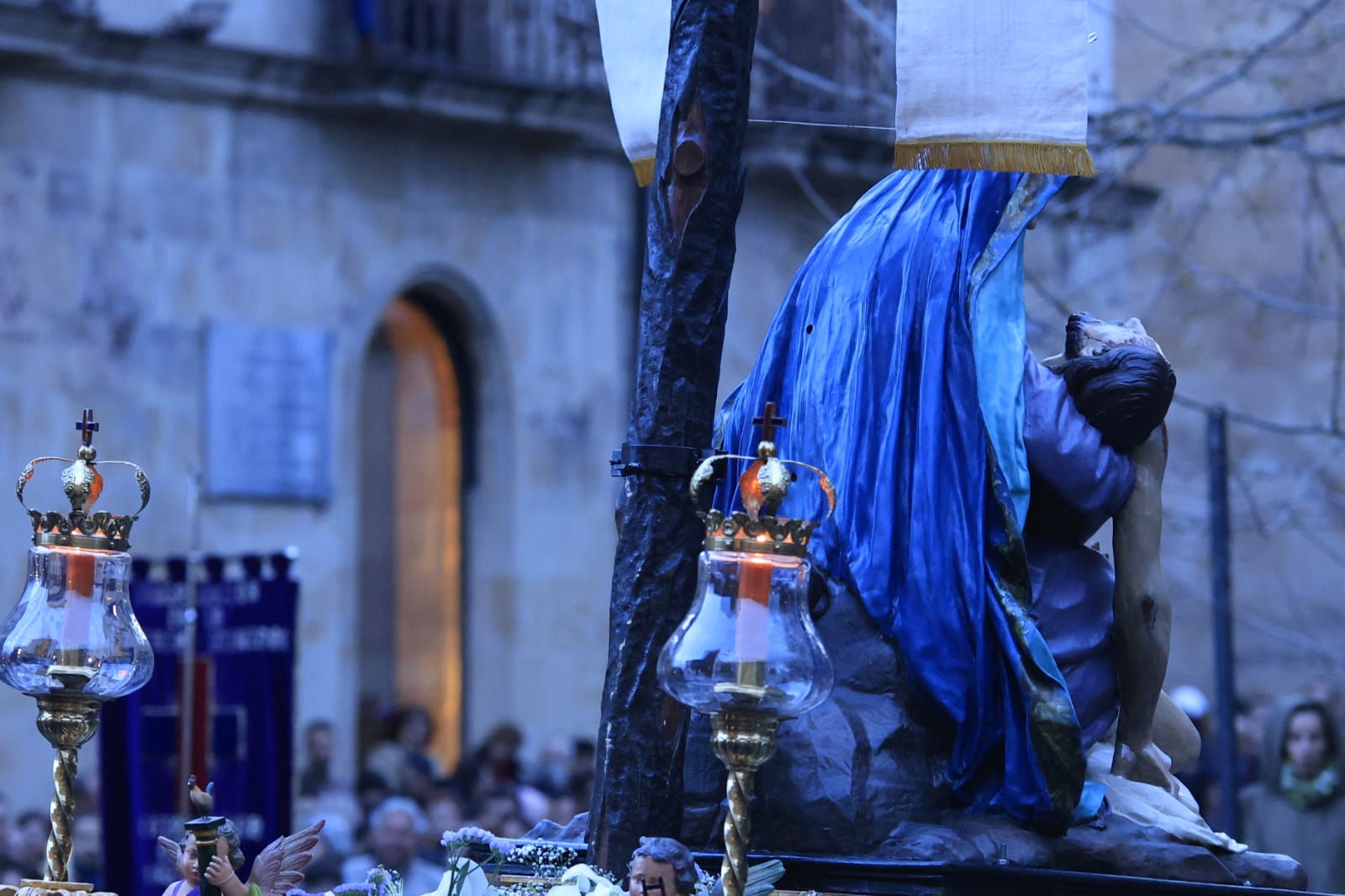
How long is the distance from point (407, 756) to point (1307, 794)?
231 inches

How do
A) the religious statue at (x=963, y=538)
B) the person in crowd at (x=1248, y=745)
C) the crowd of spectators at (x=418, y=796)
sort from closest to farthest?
Answer: 1. the religious statue at (x=963, y=538)
2. the crowd of spectators at (x=418, y=796)
3. the person in crowd at (x=1248, y=745)

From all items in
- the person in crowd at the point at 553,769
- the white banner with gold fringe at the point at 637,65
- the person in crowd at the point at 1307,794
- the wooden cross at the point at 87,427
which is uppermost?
the white banner with gold fringe at the point at 637,65

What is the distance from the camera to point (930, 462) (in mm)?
6410

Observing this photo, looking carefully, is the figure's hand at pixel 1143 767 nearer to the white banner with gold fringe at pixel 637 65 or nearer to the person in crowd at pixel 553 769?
the white banner with gold fringe at pixel 637 65

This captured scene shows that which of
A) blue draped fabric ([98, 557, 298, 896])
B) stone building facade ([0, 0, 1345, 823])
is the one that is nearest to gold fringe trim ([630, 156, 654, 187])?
blue draped fabric ([98, 557, 298, 896])

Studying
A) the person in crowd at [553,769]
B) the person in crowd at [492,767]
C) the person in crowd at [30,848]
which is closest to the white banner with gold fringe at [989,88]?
the person in crowd at [30,848]

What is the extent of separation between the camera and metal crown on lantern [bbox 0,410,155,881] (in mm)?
5793

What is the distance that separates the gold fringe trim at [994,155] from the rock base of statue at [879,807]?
3.76 ft

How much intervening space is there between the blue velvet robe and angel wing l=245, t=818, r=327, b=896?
1584 millimetres

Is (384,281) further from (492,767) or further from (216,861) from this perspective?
(216,861)

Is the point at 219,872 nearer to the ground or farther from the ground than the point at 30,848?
farther from the ground

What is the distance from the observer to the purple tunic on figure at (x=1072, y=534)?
6.44 metres

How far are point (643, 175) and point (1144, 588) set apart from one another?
1884 millimetres


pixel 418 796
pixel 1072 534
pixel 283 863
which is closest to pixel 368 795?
pixel 418 796
